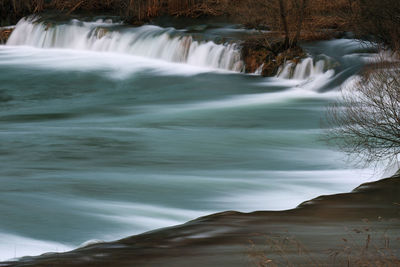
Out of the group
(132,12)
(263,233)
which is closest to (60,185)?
(263,233)

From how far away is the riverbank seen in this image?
20.1ft

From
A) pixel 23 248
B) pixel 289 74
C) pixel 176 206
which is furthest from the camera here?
pixel 289 74

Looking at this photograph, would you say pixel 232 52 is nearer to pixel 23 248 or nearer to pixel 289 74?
pixel 289 74

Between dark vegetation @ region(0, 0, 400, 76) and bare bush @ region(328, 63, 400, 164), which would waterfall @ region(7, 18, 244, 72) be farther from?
bare bush @ region(328, 63, 400, 164)

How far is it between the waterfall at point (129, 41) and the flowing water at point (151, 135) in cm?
5

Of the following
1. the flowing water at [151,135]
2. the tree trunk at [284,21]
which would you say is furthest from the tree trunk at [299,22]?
the flowing water at [151,135]

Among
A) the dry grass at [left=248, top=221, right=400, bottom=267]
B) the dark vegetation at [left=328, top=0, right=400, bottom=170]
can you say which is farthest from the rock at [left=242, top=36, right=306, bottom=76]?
the dry grass at [left=248, top=221, right=400, bottom=267]

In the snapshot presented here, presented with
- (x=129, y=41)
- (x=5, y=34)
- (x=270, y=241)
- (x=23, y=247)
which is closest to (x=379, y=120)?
(x=270, y=241)

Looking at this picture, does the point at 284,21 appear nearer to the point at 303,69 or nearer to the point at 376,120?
the point at 303,69

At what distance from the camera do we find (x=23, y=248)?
7078 millimetres

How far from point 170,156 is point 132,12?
17001 mm

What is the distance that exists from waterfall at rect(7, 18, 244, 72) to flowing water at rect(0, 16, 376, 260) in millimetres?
46

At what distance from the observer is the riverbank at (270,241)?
20.1 feet

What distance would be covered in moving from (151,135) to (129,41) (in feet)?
41.2
